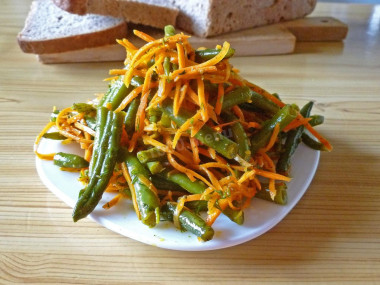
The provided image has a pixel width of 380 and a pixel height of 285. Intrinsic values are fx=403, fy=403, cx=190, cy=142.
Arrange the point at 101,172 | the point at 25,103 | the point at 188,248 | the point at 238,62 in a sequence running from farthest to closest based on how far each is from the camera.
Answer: the point at 238,62, the point at 25,103, the point at 101,172, the point at 188,248

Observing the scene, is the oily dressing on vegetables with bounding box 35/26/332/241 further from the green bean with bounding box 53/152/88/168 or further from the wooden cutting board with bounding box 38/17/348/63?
the wooden cutting board with bounding box 38/17/348/63

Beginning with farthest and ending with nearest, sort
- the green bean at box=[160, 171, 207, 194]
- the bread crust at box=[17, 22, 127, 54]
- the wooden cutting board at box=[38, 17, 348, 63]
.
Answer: the wooden cutting board at box=[38, 17, 348, 63], the bread crust at box=[17, 22, 127, 54], the green bean at box=[160, 171, 207, 194]

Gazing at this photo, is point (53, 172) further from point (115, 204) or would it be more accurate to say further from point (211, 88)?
point (211, 88)

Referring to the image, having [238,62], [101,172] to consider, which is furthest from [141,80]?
[238,62]

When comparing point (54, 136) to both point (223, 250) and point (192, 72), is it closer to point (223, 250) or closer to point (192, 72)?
point (192, 72)

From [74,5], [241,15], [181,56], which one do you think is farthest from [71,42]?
[181,56]

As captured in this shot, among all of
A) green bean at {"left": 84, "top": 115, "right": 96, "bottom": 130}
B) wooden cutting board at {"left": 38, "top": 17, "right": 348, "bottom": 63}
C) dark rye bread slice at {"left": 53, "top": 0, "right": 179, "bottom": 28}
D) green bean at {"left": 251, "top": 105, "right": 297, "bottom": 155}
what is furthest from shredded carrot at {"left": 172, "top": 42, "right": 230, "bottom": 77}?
dark rye bread slice at {"left": 53, "top": 0, "right": 179, "bottom": 28}
